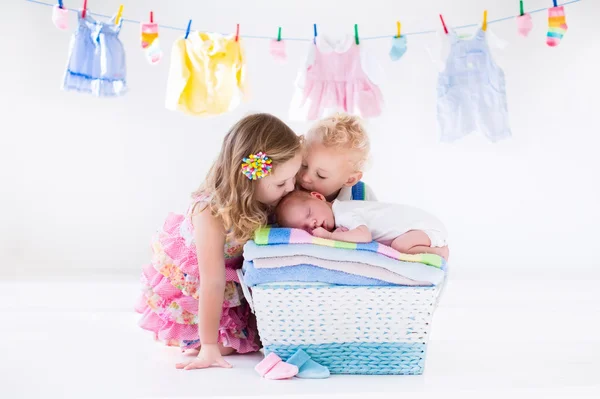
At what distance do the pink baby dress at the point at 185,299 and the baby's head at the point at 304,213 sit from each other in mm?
175

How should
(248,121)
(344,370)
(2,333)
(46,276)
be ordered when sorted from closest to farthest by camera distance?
(344,370), (248,121), (2,333), (46,276)

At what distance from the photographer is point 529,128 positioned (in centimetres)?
445

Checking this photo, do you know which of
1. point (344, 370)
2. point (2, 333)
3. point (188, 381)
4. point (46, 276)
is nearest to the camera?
point (188, 381)

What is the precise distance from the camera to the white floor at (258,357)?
1.59 m

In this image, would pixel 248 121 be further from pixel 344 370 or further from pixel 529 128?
pixel 529 128

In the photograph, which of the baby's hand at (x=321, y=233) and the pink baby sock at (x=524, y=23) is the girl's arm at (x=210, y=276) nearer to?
the baby's hand at (x=321, y=233)

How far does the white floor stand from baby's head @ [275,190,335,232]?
0.40 metres

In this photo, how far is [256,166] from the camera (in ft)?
6.12

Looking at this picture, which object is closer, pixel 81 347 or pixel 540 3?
pixel 81 347

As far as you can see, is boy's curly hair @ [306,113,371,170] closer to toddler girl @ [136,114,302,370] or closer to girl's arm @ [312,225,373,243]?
toddler girl @ [136,114,302,370]

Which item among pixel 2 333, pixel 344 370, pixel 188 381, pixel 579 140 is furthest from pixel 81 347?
pixel 579 140

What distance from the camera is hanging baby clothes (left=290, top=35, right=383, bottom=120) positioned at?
333cm

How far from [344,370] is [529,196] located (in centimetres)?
302

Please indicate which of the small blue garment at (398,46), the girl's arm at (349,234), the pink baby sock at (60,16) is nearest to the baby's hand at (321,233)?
the girl's arm at (349,234)
